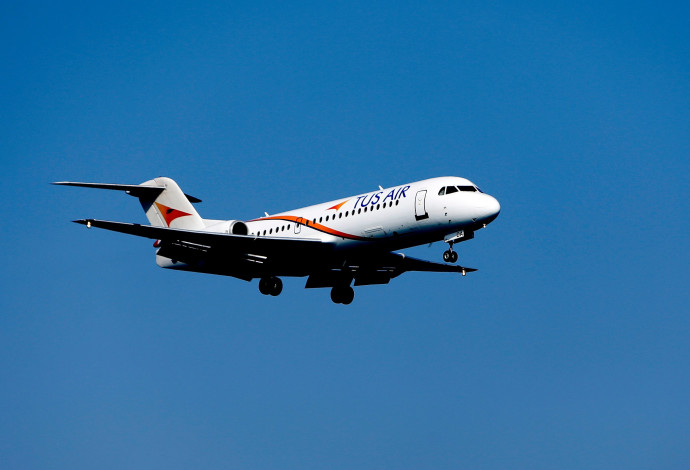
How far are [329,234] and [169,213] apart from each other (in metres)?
9.11

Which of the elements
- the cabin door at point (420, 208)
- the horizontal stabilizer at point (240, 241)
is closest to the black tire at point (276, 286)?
the horizontal stabilizer at point (240, 241)

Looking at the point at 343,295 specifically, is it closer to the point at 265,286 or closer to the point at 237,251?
the point at 265,286

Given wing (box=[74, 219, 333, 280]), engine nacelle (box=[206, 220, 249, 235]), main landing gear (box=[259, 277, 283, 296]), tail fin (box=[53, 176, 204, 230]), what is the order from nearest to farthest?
wing (box=[74, 219, 333, 280]), main landing gear (box=[259, 277, 283, 296]), engine nacelle (box=[206, 220, 249, 235]), tail fin (box=[53, 176, 204, 230])

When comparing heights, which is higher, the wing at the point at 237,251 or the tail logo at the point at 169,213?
the tail logo at the point at 169,213

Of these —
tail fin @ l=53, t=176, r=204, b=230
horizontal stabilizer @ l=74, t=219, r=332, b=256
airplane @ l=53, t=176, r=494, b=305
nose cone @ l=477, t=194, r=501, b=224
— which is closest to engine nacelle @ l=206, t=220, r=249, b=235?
airplane @ l=53, t=176, r=494, b=305

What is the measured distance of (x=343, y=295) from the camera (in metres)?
39.2

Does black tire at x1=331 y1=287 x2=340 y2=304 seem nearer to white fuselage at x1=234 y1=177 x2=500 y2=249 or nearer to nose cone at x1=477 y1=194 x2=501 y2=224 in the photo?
white fuselage at x1=234 y1=177 x2=500 y2=249

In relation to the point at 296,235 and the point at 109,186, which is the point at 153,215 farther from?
the point at 296,235

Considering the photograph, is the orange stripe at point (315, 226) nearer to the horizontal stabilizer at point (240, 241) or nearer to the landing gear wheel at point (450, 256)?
the horizontal stabilizer at point (240, 241)

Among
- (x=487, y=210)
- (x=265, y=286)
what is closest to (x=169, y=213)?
(x=265, y=286)

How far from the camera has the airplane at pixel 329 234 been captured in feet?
108

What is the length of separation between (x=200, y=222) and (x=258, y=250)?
222 inches

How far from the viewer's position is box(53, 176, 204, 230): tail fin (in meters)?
41.0

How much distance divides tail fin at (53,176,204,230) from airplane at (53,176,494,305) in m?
0.04
